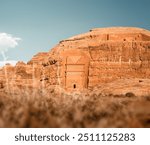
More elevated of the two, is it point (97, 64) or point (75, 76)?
point (97, 64)

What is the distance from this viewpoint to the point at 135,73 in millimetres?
49688

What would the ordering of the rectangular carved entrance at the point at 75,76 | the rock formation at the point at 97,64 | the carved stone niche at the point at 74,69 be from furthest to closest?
1. the carved stone niche at the point at 74,69
2. the rectangular carved entrance at the point at 75,76
3. the rock formation at the point at 97,64

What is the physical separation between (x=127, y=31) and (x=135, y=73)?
13.9m

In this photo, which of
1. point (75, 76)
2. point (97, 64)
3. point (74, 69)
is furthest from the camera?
point (74, 69)

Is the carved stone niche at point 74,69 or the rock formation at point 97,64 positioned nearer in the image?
the rock formation at point 97,64

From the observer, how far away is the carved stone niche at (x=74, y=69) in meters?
51.8

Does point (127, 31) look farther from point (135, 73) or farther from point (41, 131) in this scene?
point (41, 131)

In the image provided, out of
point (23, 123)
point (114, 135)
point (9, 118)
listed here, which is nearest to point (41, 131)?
point (23, 123)

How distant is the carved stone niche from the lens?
51.8m

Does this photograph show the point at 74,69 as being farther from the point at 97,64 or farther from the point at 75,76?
the point at 97,64

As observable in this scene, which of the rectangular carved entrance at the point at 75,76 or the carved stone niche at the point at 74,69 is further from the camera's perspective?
the carved stone niche at the point at 74,69

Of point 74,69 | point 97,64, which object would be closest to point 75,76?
point 74,69

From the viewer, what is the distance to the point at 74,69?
→ 5300cm

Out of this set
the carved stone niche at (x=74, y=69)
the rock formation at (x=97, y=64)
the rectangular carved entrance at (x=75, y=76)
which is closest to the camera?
the rock formation at (x=97, y=64)
